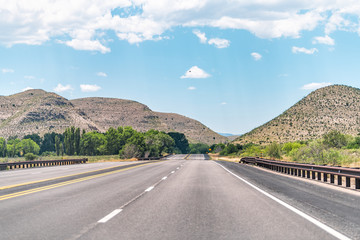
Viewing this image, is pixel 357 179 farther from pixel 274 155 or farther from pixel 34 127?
pixel 34 127

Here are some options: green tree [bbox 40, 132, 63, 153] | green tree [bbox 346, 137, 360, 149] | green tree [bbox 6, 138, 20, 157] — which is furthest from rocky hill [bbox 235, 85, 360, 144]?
green tree [bbox 6, 138, 20, 157]

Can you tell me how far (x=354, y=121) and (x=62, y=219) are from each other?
10209cm

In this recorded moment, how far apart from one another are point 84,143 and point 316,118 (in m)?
82.0

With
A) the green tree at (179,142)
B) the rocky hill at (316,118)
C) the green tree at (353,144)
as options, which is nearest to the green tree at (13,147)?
the green tree at (179,142)

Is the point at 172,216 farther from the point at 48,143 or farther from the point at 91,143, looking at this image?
the point at 48,143

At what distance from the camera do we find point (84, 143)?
5645 inches

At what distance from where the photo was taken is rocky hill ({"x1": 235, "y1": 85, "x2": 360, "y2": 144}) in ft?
325

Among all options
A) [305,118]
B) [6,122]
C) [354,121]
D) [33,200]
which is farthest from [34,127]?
[33,200]

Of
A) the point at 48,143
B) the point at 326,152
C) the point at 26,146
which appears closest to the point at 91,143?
the point at 48,143

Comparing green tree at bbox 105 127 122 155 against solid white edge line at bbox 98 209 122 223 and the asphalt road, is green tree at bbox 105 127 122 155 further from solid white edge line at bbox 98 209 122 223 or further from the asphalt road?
solid white edge line at bbox 98 209 122 223

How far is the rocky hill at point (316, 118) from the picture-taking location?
99000 mm

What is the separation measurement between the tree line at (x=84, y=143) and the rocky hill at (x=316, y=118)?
103ft

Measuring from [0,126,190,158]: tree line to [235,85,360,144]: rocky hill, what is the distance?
31.4 metres

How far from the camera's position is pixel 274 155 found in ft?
173
